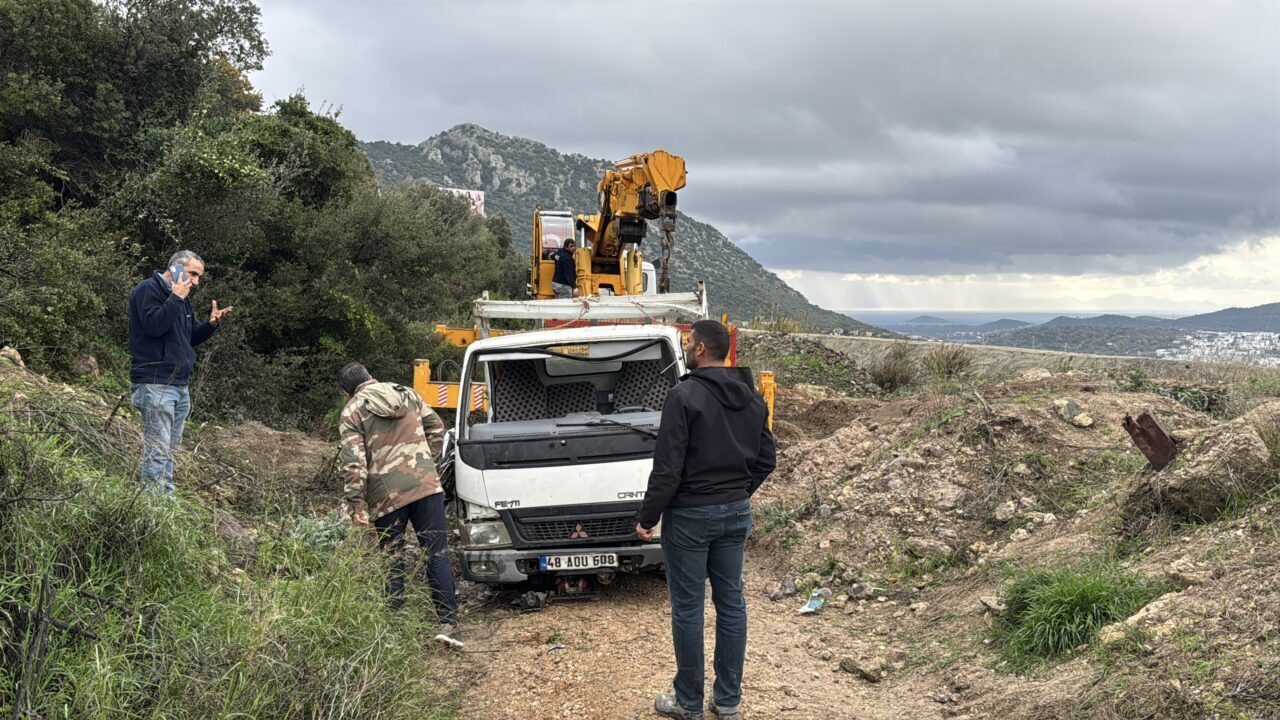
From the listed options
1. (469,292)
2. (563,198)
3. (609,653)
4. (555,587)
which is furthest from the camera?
(563,198)

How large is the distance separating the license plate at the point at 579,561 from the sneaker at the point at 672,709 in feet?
5.79

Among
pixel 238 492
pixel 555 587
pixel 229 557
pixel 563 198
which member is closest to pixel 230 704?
pixel 229 557

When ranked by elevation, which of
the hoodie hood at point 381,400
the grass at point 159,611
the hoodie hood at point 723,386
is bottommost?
the grass at point 159,611

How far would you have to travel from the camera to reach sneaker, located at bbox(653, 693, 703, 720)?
4.70 meters

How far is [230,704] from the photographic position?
3.59 meters

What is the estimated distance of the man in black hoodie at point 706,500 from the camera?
452 centimetres

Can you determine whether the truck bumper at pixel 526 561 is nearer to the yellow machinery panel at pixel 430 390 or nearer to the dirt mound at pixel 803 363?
the yellow machinery panel at pixel 430 390

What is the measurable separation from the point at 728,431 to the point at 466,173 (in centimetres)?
8965

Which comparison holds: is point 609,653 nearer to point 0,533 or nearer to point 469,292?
point 0,533

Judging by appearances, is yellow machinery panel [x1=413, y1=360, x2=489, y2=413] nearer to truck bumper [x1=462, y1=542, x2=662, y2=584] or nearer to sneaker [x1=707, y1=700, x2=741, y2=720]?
truck bumper [x1=462, y1=542, x2=662, y2=584]

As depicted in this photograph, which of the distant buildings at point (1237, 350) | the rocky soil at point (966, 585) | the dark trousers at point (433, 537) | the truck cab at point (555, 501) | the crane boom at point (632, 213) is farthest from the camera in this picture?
the crane boom at point (632, 213)

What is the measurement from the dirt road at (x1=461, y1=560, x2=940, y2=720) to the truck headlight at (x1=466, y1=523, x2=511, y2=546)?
1.84 ft

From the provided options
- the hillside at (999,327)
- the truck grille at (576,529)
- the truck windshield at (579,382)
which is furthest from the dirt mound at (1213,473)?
the hillside at (999,327)

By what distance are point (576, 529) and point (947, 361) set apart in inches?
468
